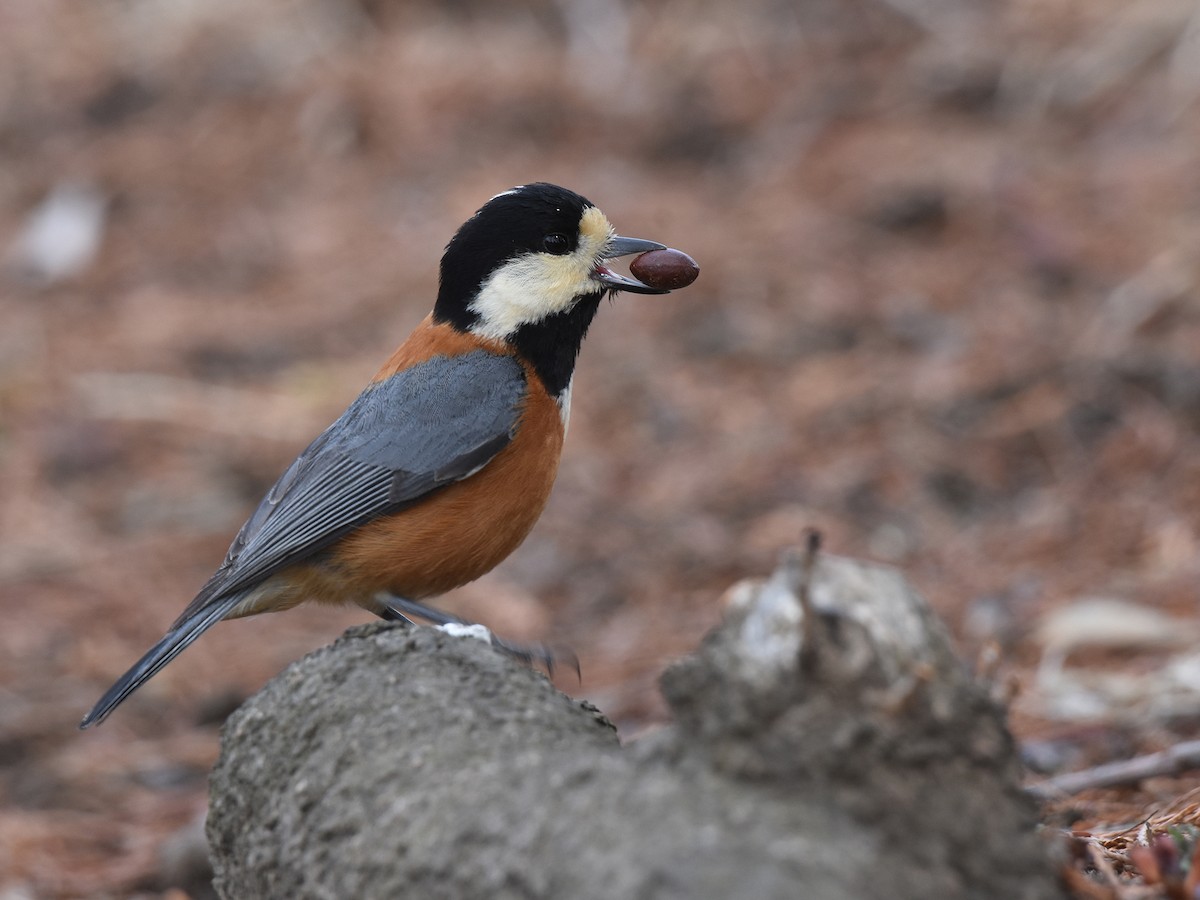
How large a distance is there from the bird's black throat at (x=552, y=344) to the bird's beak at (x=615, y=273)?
2.9 inches

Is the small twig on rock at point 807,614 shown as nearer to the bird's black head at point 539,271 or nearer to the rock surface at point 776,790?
the rock surface at point 776,790

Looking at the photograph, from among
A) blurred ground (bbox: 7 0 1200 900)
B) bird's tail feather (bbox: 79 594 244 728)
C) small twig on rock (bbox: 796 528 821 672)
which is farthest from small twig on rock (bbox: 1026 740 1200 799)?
bird's tail feather (bbox: 79 594 244 728)

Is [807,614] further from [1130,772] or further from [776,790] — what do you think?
[1130,772]

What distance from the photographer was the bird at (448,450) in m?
4.10

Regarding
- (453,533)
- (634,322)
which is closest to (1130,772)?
(453,533)

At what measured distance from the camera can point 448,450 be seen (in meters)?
4.21

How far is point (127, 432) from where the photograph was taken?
25.6ft

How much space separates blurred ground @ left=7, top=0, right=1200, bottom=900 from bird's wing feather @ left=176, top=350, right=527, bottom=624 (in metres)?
0.94

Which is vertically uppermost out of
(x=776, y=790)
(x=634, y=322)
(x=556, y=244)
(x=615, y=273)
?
(x=634, y=322)

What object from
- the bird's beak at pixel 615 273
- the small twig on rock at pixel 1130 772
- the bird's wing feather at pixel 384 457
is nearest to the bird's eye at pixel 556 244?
the bird's beak at pixel 615 273

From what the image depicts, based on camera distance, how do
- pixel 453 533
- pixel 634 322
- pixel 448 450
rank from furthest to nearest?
1. pixel 634 322
2. pixel 448 450
3. pixel 453 533

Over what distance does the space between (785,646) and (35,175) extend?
9838 mm

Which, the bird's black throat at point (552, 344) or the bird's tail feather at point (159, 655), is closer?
the bird's tail feather at point (159, 655)

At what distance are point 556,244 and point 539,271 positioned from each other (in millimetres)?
111
